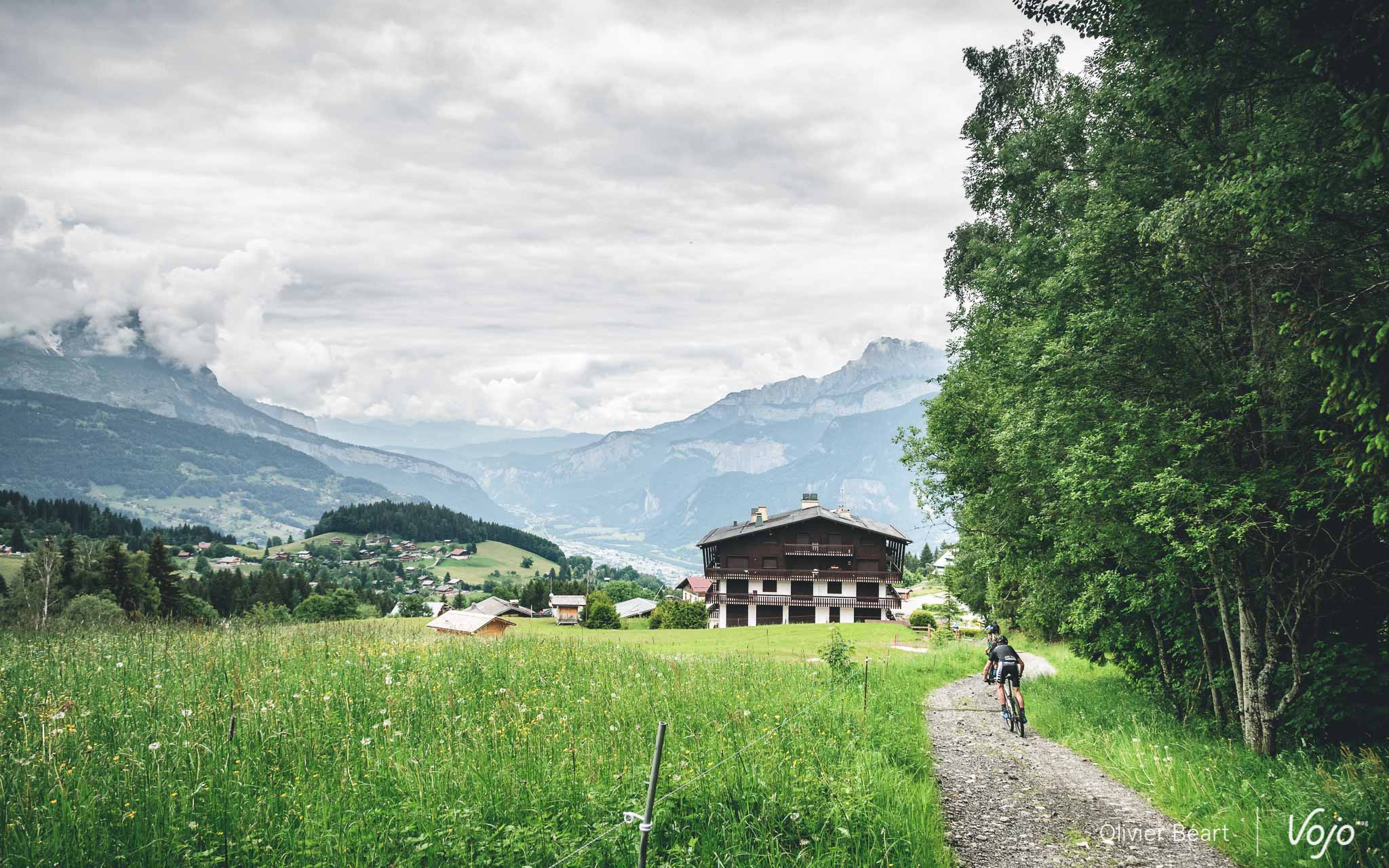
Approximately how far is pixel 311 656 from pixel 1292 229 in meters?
16.3

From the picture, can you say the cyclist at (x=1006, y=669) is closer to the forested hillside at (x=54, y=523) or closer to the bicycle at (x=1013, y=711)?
the bicycle at (x=1013, y=711)

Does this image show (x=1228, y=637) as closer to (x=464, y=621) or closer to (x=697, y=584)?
(x=464, y=621)

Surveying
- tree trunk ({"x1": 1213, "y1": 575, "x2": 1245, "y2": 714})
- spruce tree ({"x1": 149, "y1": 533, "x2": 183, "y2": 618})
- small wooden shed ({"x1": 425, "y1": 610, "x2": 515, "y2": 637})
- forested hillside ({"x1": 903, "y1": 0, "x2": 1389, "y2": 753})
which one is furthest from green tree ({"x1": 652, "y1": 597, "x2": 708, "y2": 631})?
spruce tree ({"x1": 149, "y1": 533, "x2": 183, "y2": 618})

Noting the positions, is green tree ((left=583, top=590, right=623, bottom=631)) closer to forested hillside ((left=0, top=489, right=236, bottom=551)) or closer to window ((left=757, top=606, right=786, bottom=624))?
window ((left=757, top=606, right=786, bottom=624))

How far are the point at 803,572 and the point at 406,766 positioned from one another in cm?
6800

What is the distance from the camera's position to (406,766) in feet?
24.6

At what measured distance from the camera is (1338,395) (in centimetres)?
727

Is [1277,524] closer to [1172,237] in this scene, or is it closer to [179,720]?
[1172,237]

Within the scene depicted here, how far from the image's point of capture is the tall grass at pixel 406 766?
19.6ft

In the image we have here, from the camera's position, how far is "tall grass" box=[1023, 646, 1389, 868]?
7.39 m

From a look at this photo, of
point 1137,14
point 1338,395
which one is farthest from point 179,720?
point 1137,14

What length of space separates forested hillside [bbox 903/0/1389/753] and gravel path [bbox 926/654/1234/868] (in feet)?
10.9

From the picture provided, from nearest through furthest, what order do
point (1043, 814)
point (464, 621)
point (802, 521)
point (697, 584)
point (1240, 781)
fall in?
point (1043, 814)
point (1240, 781)
point (464, 621)
point (802, 521)
point (697, 584)

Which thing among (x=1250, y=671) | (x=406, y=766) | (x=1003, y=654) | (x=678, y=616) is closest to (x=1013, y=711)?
(x=1003, y=654)
